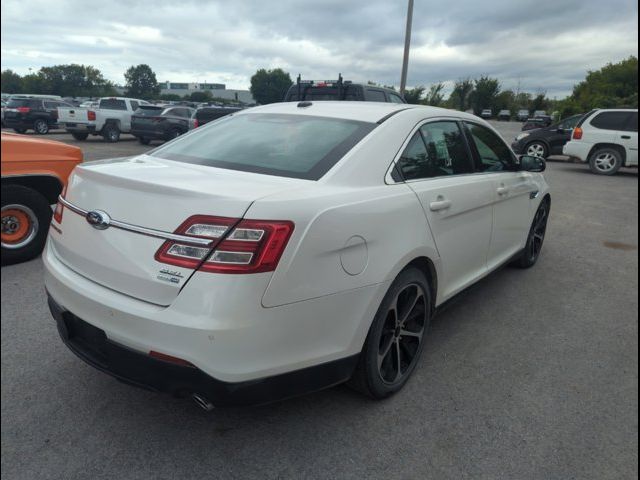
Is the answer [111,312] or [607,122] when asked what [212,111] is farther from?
[111,312]

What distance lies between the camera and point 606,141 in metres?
13.0

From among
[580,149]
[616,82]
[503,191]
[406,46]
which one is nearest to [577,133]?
[580,149]

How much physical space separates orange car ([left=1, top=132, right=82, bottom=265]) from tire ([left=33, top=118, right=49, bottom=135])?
1808 cm

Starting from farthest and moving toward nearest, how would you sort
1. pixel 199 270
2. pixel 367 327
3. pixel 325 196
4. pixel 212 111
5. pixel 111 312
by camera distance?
pixel 212 111 < pixel 367 327 < pixel 325 196 < pixel 111 312 < pixel 199 270

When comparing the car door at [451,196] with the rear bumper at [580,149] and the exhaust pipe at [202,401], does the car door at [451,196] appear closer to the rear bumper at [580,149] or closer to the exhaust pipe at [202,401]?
the exhaust pipe at [202,401]

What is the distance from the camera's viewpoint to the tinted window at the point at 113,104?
19.4 m

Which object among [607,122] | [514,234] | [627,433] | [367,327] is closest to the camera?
[367,327]

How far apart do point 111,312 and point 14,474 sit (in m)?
0.70

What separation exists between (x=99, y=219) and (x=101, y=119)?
18.3 m

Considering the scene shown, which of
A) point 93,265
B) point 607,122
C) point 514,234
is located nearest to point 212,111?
point 607,122

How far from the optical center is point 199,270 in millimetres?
1756

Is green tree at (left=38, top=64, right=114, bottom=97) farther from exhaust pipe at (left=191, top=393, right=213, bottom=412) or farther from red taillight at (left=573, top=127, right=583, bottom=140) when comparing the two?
exhaust pipe at (left=191, top=393, right=213, bottom=412)

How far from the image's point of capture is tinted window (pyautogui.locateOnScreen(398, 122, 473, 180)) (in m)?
2.73

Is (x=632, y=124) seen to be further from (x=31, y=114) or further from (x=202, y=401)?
(x=31, y=114)
